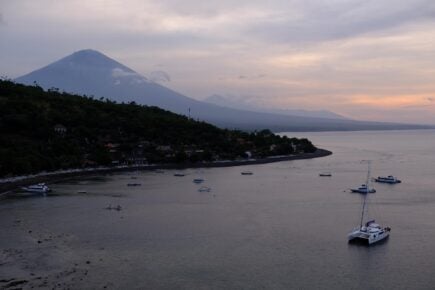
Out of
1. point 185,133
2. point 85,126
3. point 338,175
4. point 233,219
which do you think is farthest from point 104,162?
point 233,219

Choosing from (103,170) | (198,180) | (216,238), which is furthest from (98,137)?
(216,238)

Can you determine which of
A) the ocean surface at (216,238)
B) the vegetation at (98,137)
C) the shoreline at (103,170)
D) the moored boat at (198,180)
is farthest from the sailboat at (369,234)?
the vegetation at (98,137)

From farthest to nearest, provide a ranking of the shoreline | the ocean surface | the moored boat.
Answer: the moored boat, the shoreline, the ocean surface

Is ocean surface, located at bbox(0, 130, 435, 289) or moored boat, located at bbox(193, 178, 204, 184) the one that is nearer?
ocean surface, located at bbox(0, 130, 435, 289)

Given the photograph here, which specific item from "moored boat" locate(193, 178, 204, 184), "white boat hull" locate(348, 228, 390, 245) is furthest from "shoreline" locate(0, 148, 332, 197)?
"white boat hull" locate(348, 228, 390, 245)

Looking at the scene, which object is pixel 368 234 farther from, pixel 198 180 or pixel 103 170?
pixel 103 170

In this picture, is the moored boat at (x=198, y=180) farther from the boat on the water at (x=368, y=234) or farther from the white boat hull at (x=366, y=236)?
the white boat hull at (x=366, y=236)

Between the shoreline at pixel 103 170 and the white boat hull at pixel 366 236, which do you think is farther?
the shoreline at pixel 103 170

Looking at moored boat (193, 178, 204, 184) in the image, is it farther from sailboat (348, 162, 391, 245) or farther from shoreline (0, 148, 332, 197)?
sailboat (348, 162, 391, 245)
